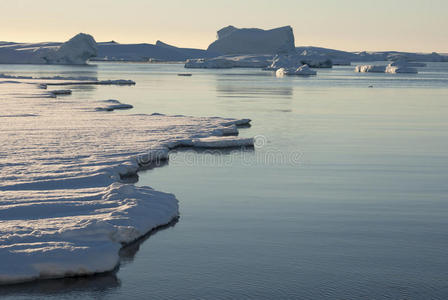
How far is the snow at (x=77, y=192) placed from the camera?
7.47 meters

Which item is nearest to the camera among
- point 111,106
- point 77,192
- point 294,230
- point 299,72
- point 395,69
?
point 294,230

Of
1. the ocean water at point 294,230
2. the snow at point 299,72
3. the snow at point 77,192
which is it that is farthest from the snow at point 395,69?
the snow at point 77,192

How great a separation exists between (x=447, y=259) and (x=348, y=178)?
17.2ft

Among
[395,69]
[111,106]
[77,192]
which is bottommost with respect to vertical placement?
[395,69]

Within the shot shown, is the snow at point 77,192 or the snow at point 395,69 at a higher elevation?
the snow at point 77,192

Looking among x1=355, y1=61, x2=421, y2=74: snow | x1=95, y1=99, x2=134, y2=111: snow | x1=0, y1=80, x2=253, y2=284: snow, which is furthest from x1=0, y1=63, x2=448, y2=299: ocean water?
x1=355, y1=61, x2=421, y2=74: snow

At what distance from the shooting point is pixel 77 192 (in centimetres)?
1032

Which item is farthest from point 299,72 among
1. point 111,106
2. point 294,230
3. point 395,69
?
point 294,230

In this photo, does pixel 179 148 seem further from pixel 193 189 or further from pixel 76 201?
pixel 76 201

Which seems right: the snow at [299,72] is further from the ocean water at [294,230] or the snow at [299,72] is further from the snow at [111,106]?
the ocean water at [294,230]

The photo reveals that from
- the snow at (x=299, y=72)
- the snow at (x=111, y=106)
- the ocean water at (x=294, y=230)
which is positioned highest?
the ocean water at (x=294, y=230)

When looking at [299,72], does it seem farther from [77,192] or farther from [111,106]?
[77,192]

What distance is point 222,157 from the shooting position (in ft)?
52.4

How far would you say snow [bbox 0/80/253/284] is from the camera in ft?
24.5
